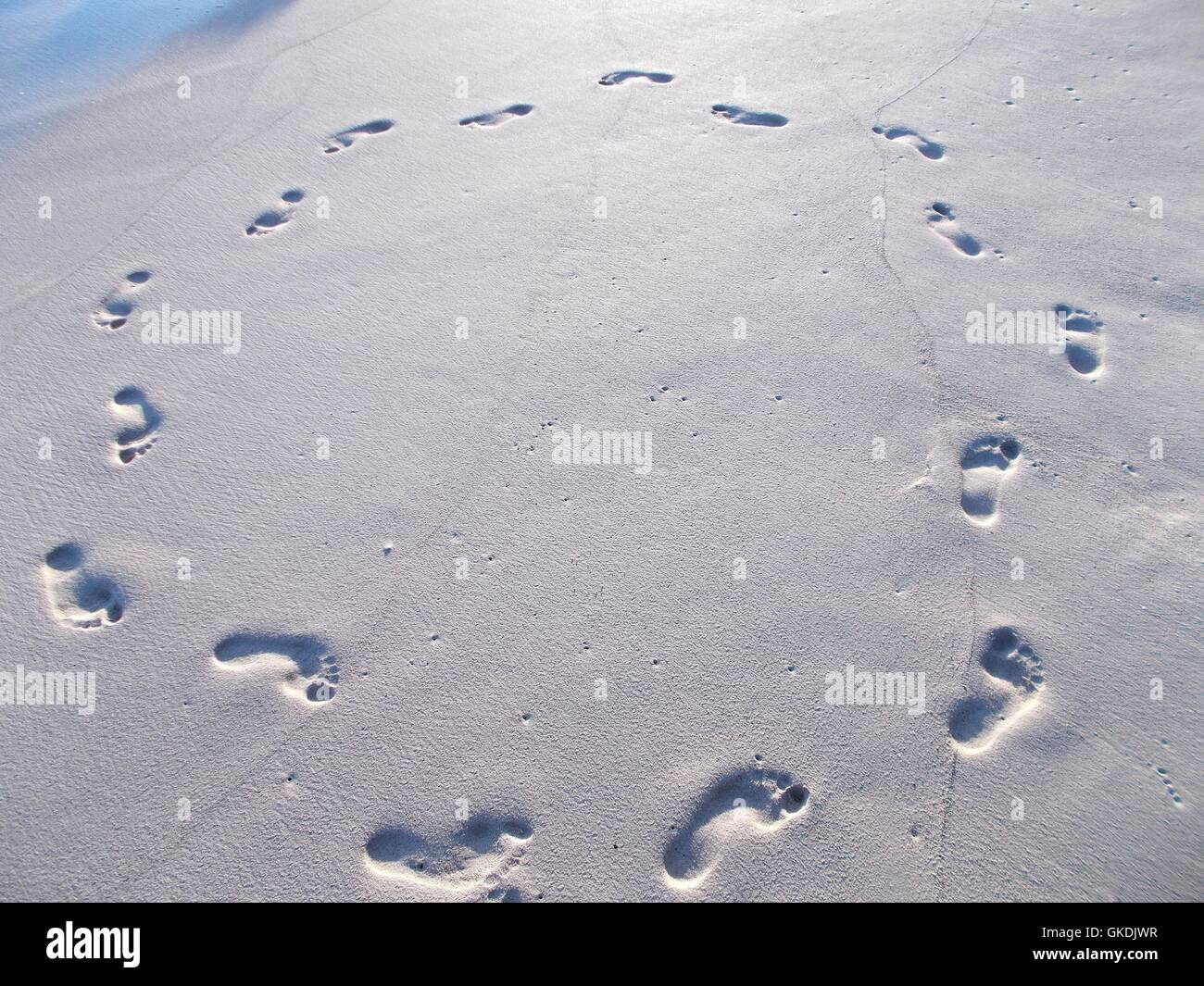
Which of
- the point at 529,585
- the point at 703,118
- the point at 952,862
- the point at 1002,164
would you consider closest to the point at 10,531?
the point at 529,585

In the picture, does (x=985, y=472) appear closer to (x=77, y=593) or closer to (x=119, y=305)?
(x=77, y=593)

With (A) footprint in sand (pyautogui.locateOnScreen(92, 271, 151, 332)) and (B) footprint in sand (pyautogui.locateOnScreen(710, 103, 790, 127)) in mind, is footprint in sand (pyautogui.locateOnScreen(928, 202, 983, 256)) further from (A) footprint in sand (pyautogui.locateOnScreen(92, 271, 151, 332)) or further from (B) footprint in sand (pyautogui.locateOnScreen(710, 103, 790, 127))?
(A) footprint in sand (pyautogui.locateOnScreen(92, 271, 151, 332))

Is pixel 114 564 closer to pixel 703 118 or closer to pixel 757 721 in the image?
pixel 757 721

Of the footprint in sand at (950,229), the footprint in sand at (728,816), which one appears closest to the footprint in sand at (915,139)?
the footprint in sand at (950,229)

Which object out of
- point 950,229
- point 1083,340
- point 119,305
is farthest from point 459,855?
point 950,229

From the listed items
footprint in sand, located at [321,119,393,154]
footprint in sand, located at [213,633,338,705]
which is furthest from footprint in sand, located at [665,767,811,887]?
footprint in sand, located at [321,119,393,154]

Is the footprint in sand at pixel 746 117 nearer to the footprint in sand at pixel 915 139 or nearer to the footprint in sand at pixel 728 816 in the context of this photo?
the footprint in sand at pixel 915 139
